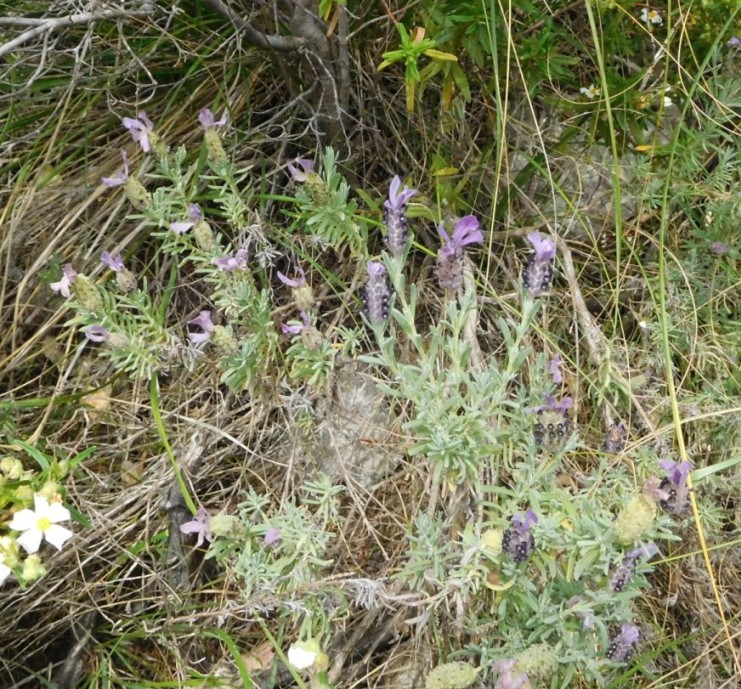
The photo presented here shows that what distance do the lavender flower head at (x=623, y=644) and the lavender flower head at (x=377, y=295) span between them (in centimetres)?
65

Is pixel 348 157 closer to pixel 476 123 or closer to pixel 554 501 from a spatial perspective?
pixel 476 123

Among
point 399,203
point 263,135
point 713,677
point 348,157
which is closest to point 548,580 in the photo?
point 713,677

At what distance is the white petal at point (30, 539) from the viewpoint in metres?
1.39

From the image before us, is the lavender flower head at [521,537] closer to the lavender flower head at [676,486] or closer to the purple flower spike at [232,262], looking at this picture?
the lavender flower head at [676,486]

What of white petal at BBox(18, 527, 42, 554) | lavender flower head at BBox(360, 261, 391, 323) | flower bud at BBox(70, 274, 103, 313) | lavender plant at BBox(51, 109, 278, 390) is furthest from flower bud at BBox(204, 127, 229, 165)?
white petal at BBox(18, 527, 42, 554)

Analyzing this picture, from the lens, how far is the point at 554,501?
1369 mm

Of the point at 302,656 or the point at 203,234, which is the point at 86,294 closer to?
the point at 203,234

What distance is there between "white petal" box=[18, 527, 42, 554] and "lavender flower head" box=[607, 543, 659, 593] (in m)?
0.97

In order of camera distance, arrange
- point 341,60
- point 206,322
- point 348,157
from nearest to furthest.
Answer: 1. point 206,322
2. point 341,60
3. point 348,157

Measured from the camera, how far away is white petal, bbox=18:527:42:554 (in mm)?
1389

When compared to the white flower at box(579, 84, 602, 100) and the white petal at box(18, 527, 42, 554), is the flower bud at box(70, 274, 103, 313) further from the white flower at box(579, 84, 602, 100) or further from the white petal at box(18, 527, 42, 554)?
the white flower at box(579, 84, 602, 100)

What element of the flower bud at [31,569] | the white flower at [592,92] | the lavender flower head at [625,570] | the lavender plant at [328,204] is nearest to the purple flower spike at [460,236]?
the lavender plant at [328,204]

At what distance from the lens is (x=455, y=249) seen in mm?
1304

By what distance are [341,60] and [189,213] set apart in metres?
0.50
